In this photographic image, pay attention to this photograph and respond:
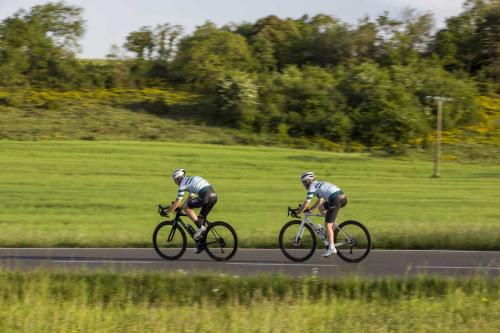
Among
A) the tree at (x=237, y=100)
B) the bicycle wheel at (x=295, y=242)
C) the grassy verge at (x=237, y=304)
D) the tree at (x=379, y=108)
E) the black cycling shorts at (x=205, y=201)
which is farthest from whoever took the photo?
the tree at (x=237, y=100)

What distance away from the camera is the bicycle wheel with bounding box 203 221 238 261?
47.4ft

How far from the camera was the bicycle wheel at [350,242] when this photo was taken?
14.2 meters

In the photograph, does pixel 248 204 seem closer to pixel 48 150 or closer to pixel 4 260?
pixel 4 260

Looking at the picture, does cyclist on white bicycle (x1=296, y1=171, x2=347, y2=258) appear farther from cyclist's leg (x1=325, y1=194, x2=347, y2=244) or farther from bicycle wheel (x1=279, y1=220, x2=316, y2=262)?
bicycle wheel (x1=279, y1=220, x2=316, y2=262)

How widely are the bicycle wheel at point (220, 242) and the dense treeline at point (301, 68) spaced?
3740cm

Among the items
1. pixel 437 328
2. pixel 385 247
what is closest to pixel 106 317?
pixel 437 328

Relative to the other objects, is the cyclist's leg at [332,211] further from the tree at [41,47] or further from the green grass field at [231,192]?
the tree at [41,47]


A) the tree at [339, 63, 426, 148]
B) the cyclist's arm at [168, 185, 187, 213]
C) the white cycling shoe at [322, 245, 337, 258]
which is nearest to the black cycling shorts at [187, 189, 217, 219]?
the cyclist's arm at [168, 185, 187, 213]

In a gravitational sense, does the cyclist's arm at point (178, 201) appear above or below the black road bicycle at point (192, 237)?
above

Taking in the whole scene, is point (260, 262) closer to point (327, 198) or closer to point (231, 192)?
point (327, 198)

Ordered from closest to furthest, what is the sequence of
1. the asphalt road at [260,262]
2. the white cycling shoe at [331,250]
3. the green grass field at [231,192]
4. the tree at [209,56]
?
the asphalt road at [260,262] → the white cycling shoe at [331,250] → the green grass field at [231,192] → the tree at [209,56]

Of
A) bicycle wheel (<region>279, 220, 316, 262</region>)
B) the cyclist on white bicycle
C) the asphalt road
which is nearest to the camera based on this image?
the asphalt road

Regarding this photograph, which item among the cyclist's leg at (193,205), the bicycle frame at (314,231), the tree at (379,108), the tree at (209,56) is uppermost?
the tree at (209,56)

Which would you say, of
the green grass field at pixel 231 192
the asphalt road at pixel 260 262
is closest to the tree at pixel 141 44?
the green grass field at pixel 231 192
